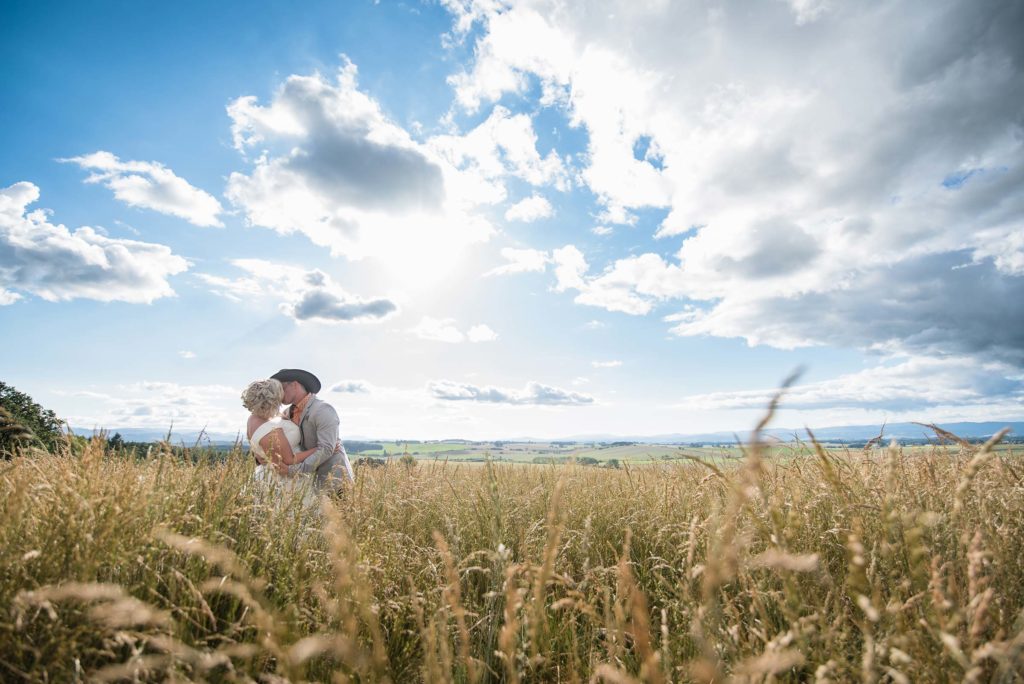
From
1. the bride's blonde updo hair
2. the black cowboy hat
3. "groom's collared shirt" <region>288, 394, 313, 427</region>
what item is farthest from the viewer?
the black cowboy hat

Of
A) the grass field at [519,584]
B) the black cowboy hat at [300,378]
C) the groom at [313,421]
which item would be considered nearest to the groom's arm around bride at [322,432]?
the groom at [313,421]

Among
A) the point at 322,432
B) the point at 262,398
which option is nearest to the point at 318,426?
the point at 322,432

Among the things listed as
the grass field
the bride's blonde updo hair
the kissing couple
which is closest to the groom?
the kissing couple

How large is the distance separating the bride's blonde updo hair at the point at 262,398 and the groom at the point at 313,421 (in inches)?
21.7

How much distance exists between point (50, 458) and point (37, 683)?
3.08 m

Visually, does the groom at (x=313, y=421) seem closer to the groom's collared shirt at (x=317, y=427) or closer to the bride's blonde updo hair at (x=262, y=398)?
the groom's collared shirt at (x=317, y=427)

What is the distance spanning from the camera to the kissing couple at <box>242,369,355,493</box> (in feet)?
20.9

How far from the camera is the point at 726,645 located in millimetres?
2344

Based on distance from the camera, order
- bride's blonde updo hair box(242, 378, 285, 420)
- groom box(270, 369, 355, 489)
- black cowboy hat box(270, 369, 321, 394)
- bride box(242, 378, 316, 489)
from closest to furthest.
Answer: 1. bride box(242, 378, 316, 489)
2. bride's blonde updo hair box(242, 378, 285, 420)
3. groom box(270, 369, 355, 489)
4. black cowboy hat box(270, 369, 321, 394)

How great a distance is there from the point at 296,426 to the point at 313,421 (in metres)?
0.24

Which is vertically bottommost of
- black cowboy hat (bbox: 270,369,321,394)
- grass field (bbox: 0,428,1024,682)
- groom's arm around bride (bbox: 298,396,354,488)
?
grass field (bbox: 0,428,1024,682)

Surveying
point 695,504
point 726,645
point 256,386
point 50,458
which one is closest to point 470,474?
point 256,386

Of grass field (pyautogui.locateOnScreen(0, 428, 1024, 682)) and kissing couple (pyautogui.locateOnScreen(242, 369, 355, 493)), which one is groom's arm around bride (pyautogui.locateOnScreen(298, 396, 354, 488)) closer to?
kissing couple (pyautogui.locateOnScreen(242, 369, 355, 493))

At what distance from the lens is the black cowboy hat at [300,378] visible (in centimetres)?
773
